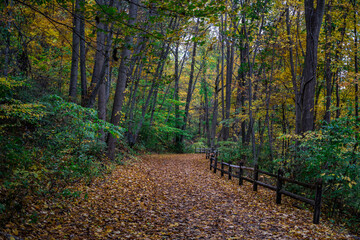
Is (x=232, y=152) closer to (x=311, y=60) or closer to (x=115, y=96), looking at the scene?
(x=311, y=60)

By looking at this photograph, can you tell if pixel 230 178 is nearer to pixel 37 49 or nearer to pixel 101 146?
pixel 101 146

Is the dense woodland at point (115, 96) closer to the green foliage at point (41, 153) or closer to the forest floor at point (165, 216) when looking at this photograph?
the green foliage at point (41, 153)

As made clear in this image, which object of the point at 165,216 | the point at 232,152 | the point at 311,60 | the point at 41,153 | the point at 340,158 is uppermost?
the point at 311,60

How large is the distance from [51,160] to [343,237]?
24.2 feet

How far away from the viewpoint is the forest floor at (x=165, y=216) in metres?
A: 4.38

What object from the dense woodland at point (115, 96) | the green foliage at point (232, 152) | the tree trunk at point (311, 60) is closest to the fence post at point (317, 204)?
the dense woodland at point (115, 96)

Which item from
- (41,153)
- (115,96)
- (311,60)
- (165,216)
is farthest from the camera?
(115,96)

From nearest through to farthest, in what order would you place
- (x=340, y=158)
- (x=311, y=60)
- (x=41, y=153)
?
(x=340, y=158) < (x=41, y=153) < (x=311, y=60)

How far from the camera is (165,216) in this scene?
5734mm

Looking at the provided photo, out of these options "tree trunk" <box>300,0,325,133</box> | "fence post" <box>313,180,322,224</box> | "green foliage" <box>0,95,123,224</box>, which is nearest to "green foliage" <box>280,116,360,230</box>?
"fence post" <box>313,180,322,224</box>

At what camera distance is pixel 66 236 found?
13.0ft

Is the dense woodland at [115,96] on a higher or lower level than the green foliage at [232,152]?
higher

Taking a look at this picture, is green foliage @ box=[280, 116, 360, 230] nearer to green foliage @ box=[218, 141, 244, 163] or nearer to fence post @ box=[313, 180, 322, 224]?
fence post @ box=[313, 180, 322, 224]

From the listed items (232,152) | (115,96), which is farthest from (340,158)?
(232,152)
